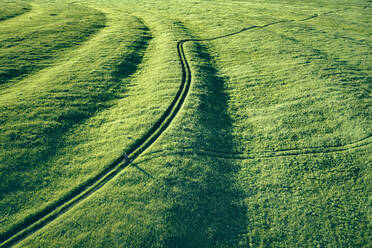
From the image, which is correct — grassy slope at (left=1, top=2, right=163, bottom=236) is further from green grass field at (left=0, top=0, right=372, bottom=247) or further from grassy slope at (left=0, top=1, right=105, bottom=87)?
grassy slope at (left=0, top=1, right=105, bottom=87)

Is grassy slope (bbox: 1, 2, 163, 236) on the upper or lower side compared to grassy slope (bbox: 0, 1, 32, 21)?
lower

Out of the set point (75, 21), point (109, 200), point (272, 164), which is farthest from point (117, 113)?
point (75, 21)

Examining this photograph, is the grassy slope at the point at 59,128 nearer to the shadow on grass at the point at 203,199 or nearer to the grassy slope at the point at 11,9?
the shadow on grass at the point at 203,199

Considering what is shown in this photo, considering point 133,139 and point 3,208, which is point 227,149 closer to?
point 133,139

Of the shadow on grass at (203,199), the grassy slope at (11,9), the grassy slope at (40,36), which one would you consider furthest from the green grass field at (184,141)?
the grassy slope at (11,9)

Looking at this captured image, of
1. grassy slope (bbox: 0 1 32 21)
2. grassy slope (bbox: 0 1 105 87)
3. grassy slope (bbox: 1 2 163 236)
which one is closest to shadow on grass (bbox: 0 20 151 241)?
grassy slope (bbox: 1 2 163 236)

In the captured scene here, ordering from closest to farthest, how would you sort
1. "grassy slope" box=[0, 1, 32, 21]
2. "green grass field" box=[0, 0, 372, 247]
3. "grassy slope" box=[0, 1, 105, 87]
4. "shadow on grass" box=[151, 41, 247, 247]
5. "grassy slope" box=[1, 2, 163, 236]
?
"shadow on grass" box=[151, 41, 247, 247], "green grass field" box=[0, 0, 372, 247], "grassy slope" box=[1, 2, 163, 236], "grassy slope" box=[0, 1, 105, 87], "grassy slope" box=[0, 1, 32, 21]
